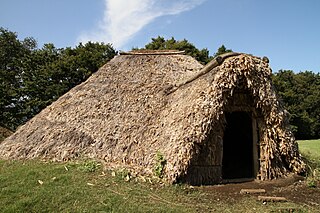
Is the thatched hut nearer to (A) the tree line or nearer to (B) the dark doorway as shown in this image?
(B) the dark doorway

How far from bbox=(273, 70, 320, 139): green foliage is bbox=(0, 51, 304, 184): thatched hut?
62.7 ft

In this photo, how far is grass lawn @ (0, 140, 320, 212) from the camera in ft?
14.7

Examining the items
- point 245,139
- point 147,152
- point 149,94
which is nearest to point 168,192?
point 147,152

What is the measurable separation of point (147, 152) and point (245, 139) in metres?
3.87

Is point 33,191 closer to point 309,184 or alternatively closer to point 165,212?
point 165,212

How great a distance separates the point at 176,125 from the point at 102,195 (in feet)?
7.10

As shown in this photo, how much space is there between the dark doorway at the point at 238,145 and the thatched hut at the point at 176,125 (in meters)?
0.03

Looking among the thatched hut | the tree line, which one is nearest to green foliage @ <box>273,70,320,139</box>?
the tree line

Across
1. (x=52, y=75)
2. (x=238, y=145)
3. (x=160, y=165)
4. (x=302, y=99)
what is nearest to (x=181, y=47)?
(x=52, y=75)

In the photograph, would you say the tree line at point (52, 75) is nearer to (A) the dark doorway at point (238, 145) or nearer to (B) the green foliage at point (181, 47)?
(B) the green foliage at point (181, 47)

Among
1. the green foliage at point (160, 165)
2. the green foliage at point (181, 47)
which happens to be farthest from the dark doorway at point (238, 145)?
the green foliage at point (181, 47)

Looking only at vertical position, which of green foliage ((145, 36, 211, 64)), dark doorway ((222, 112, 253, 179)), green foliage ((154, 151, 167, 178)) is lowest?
green foliage ((154, 151, 167, 178))

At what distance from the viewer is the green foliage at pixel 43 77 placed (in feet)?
68.9

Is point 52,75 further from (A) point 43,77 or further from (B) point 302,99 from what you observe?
(B) point 302,99
